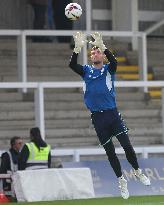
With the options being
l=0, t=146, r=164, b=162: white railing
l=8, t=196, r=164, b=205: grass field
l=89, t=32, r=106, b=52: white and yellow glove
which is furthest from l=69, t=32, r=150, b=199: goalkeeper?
l=0, t=146, r=164, b=162: white railing

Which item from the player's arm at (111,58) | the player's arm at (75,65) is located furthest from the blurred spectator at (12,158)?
the player's arm at (111,58)

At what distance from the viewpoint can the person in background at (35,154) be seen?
21516mm

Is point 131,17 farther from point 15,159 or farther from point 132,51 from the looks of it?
point 15,159

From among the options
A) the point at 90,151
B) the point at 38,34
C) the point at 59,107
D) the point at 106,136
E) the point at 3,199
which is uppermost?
the point at 38,34

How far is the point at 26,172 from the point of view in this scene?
69.0ft

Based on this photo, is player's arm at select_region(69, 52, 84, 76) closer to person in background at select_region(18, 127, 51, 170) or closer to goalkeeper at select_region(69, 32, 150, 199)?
goalkeeper at select_region(69, 32, 150, 199)

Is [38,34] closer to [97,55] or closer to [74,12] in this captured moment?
[74,12]

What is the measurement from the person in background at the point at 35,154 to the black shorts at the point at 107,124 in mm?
4079

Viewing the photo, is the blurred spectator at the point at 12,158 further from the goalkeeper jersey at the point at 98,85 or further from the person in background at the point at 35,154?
the goalkeeper jersey at the point at 98,85

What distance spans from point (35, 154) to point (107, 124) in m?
4.43

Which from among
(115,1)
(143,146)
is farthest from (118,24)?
(143,146)

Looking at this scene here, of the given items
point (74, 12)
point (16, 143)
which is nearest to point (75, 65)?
point (74, 12)

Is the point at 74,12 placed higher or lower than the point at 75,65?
higher

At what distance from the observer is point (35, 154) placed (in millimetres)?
21656
